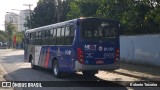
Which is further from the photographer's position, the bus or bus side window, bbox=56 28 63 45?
bus side window, bbox=56 28 63 45

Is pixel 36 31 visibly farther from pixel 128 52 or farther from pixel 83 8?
pixel 83 8

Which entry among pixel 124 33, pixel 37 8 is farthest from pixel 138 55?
pixel 37 8

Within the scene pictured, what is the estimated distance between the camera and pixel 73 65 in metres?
15.1

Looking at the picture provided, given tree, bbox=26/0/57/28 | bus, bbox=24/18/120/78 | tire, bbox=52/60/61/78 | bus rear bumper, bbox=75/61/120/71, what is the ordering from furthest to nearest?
tree, bbox=26/0/57/28 → tire, bbox=52/60/61/78 → bus, bbox=24/18/120/78 → bus rear bumper, bbox=75/61/120/71

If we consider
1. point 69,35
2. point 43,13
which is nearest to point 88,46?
point 69,35

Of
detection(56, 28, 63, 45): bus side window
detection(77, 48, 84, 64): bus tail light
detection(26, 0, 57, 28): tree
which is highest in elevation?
detection(26, 0, 57, 28): tree

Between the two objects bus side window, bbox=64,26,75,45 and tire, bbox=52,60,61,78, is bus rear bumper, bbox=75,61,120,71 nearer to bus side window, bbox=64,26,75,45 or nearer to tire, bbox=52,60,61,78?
bus side window, bbox=64,26,75,45

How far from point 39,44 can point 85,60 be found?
6496 millimetres

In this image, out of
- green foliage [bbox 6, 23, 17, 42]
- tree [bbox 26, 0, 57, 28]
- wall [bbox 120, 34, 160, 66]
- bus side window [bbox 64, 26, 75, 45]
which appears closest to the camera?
bus side window [bbox 64, 26, 75, 45]

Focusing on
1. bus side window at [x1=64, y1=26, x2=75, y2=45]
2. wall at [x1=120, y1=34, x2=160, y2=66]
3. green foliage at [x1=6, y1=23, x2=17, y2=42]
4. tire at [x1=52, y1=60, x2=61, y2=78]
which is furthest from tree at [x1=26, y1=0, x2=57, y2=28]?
green foliage at [x1=6, y1=23, x2=17, y2=42]

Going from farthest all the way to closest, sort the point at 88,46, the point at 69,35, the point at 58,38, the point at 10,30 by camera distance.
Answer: the point at 10,30, the point at 58,38, the point at 69,35, the point at 88,46

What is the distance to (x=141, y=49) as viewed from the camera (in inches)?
902

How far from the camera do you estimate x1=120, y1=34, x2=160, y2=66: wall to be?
21013 millimetres

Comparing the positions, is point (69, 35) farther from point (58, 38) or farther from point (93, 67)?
point (93, 67)
